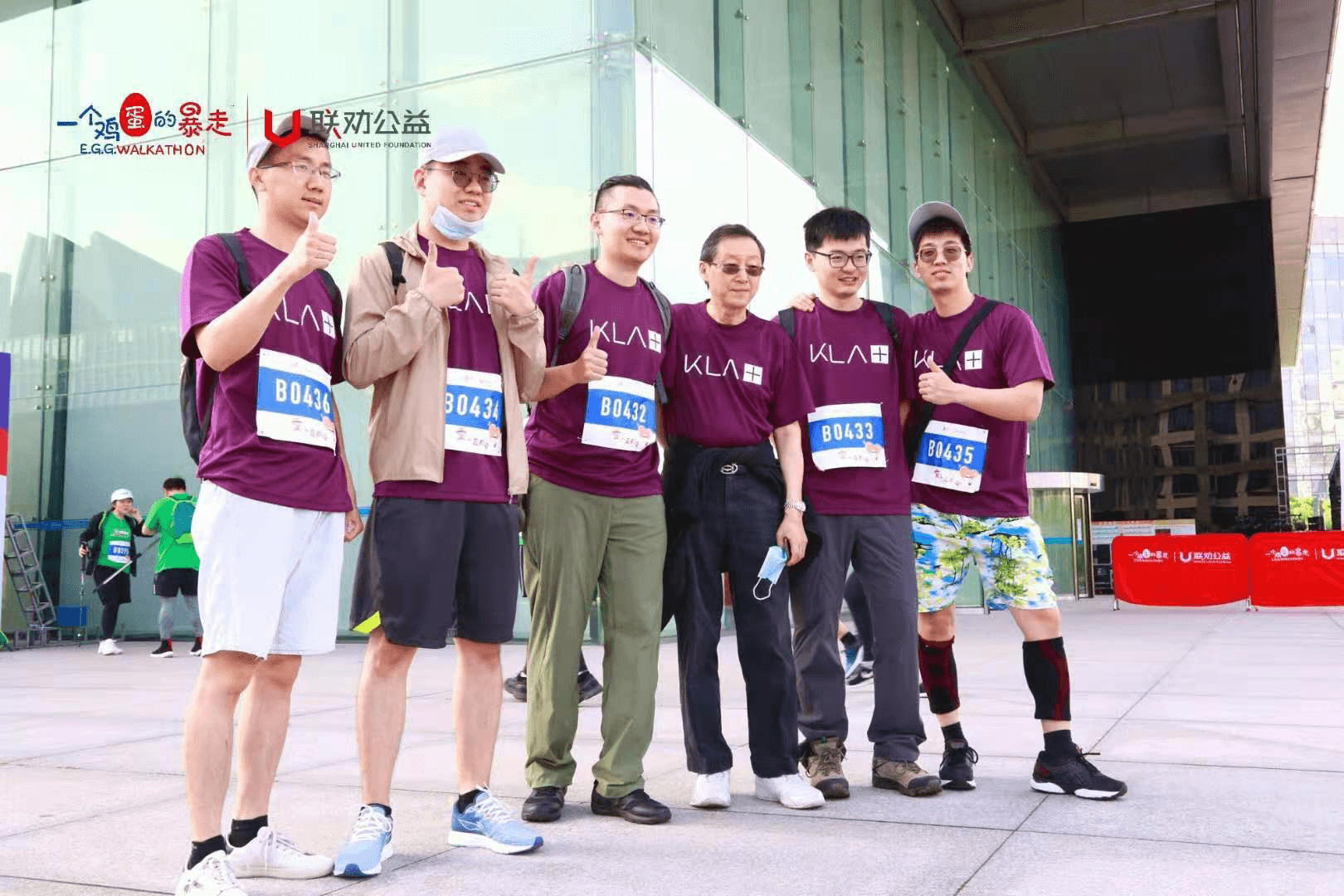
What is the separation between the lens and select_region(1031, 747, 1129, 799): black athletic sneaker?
3.45m

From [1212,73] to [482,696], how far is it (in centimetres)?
2258

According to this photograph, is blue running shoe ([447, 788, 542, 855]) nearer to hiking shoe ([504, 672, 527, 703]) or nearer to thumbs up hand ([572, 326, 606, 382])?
thumbs up hand ([572, 326, 606, 382])

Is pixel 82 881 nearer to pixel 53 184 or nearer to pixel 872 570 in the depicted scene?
pixel 872 570

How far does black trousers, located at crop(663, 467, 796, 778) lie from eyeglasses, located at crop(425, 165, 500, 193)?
3.60 ft

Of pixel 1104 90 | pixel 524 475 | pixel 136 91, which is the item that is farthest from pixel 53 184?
pixel 1104 90

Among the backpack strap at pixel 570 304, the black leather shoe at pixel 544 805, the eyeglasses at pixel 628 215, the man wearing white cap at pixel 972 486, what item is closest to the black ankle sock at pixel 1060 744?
the man wearing white cap at pixel 972 486

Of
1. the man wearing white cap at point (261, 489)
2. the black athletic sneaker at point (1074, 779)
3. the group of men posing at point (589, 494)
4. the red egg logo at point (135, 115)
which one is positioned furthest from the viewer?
the red egg logo at point (135, 115)

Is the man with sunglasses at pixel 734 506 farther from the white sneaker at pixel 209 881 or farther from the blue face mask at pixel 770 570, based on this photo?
the white sneaker at pixel 209 881

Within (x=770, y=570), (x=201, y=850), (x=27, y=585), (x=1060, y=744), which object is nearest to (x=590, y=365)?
(x=770, y=570)

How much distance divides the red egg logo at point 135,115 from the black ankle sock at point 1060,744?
12154 mm

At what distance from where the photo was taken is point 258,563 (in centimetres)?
254

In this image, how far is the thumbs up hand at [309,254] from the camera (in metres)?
2.45

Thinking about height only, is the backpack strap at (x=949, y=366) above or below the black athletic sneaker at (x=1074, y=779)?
above

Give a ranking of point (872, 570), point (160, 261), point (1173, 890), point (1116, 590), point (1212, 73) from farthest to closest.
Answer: point (1212, 73)
point (1116, 590)
point (160, 261)
point (872, 570)
point (1173, 890)
